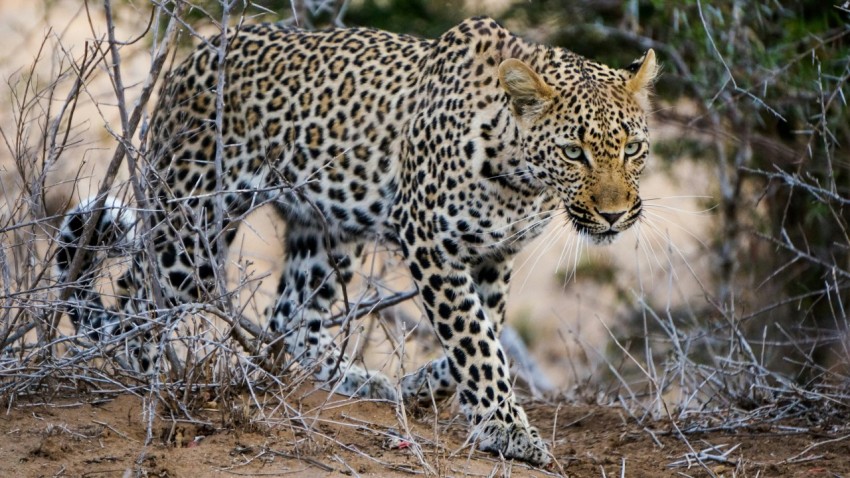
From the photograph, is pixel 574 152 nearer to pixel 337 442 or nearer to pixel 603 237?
pixel 603 237

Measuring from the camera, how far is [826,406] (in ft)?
21.7

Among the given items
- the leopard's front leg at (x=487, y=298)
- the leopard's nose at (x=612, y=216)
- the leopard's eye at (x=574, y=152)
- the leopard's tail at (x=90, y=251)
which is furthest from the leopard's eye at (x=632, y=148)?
the leopard's tail at (x=90, y=251)

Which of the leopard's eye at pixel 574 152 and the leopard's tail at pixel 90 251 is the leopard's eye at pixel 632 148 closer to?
the leopard's eye at pixel 574 152

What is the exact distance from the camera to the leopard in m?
6.25

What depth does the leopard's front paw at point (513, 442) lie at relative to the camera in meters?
6.23

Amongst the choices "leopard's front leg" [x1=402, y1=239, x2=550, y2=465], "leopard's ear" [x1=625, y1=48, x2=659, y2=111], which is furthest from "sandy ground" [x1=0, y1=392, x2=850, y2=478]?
"leopard's ear" [x1=625, y1=48, x2=659, y2=111]

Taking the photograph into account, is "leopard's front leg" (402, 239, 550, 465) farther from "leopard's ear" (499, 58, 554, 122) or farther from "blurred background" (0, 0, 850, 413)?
"blurred background" (0, 0, 850, 413)

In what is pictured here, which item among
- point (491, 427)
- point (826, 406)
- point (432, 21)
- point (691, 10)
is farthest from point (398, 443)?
point (432, 21)

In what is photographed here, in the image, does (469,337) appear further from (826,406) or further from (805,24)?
(805,24)

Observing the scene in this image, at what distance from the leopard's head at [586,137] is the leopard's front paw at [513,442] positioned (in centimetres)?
103

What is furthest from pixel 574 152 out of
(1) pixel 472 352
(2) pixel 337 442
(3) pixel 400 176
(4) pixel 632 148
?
(2) pixel 337 442

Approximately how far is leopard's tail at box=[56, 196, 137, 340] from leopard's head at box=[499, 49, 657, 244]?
2076 millimetres

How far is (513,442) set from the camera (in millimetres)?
6262

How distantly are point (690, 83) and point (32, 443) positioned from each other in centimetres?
726
